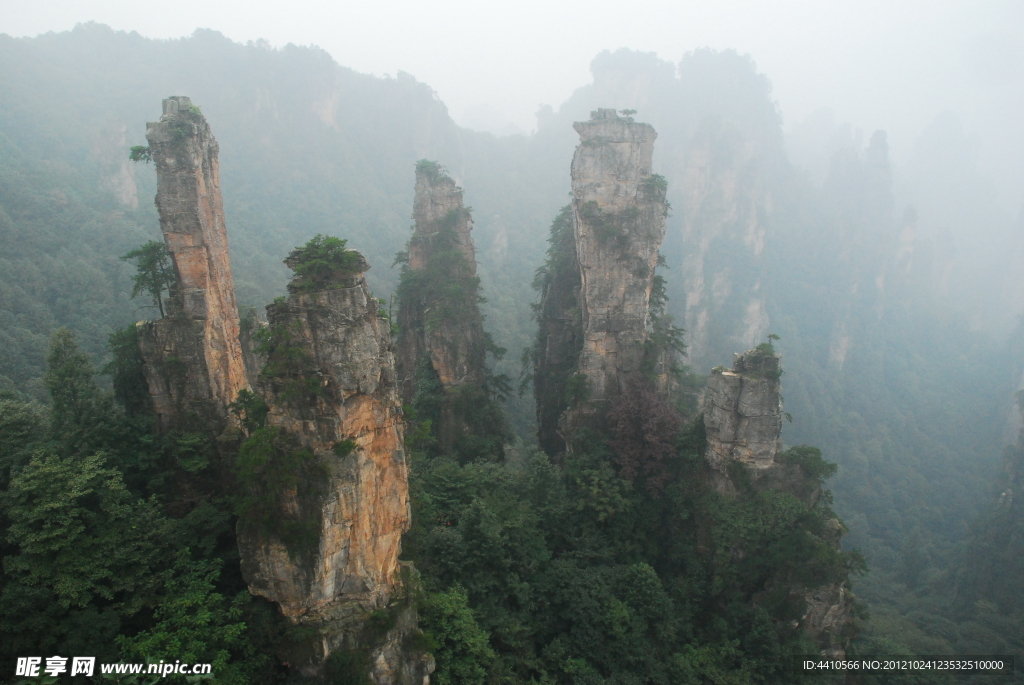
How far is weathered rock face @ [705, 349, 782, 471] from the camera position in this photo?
17062mm

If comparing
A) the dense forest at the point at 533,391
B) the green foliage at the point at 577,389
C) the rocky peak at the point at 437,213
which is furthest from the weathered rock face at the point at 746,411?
the rocky peak at the point at 437,213

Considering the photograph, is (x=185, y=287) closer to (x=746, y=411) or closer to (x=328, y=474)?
(x=328, y=474)

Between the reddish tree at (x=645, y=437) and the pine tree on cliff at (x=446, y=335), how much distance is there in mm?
5790

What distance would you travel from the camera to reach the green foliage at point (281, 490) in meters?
10.1

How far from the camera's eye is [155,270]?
14.9 metres

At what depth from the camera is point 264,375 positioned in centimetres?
1030

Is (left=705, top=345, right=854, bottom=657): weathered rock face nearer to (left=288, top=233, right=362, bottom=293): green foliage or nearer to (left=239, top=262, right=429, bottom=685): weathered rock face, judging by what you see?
(left=239, top=262, right=429, bottom=685): weathered rock face


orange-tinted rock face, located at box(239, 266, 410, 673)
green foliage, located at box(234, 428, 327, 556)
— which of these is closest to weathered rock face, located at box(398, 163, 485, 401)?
orange-tinted rock face, located at box(239, 266, 410, 673)

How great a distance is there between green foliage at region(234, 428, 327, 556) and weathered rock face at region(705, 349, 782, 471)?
1273 centimetres

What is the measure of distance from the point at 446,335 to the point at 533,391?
9.00 meters

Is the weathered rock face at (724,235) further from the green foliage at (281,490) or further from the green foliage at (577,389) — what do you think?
the green foliage at (281,490)

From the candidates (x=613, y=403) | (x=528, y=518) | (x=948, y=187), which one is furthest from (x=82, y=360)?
(x=948, y=187)

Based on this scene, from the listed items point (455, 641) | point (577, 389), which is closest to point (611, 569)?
point (455, 641)

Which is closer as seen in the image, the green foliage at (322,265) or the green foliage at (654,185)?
the green foliage at (322,265)
